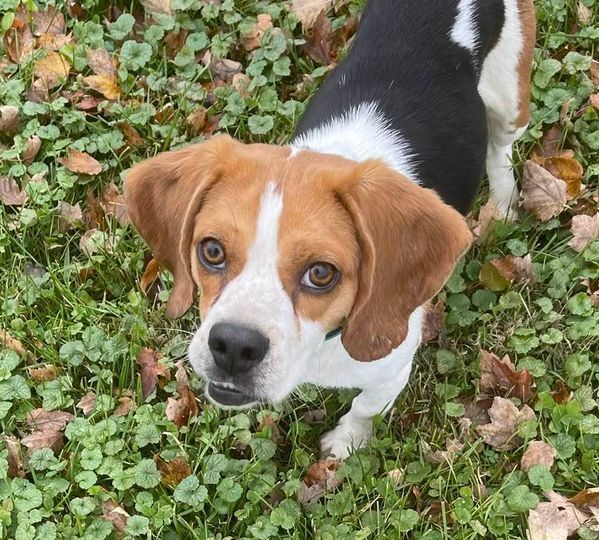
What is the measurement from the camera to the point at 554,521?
411 cm

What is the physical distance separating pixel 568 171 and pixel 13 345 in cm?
319

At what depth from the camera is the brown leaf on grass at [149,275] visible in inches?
196

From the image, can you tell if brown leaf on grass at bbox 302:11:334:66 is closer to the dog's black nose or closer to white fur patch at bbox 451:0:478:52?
white fur patch at bbox 451:0:478:52

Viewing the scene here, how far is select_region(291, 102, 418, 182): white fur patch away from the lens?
3.95m

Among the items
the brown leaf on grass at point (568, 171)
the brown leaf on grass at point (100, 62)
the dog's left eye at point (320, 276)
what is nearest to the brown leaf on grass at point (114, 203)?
the brown leaf on grass at point (100, 62)

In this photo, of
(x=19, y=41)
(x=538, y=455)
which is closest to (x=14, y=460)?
(x=538, y=455)

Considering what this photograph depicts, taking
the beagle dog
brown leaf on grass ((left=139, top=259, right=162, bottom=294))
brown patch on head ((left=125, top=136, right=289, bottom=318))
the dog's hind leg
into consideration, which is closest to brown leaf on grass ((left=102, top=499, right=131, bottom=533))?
the beagle dog

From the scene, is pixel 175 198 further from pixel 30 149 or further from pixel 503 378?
pixel 30 149

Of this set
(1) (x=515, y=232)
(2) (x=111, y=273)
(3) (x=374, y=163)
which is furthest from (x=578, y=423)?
(2) (x=111, y=273)

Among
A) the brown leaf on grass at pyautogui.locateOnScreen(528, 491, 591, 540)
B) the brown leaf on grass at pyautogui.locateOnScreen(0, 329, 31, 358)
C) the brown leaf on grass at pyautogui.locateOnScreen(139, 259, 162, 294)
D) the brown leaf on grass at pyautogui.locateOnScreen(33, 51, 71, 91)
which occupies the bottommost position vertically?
the brown leaf on grass at pyautogui.locateOnScreen(528, 491, 591, 540)

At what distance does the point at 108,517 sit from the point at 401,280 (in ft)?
6.20

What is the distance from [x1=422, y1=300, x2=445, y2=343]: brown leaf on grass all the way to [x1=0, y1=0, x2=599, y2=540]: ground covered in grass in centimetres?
1

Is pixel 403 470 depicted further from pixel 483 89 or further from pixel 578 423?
pixel 483 89

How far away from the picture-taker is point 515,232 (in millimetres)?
5074
